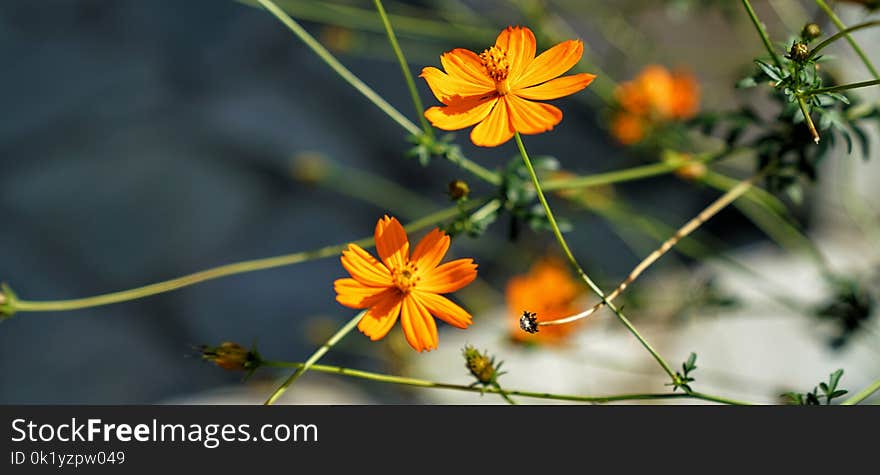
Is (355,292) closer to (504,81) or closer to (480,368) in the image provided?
(480,368)

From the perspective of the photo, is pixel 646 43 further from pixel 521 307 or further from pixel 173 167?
pixel 173 167

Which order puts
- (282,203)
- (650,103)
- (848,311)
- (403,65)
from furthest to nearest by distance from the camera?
(282,203)
(650,103)
(848,311)
(403,65)

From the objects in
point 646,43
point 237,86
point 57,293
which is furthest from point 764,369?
point 57,293

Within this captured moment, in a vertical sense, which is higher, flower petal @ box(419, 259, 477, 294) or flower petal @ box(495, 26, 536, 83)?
flower petal @ box(495, 26, 536, 83)

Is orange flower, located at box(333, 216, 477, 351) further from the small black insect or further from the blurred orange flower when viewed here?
the blurred orange flower

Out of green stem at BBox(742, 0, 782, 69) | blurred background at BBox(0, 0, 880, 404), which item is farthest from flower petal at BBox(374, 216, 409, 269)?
blurred background at BBox(0, 0, 880, 404)

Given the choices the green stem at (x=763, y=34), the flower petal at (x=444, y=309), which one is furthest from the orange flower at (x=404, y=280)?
the green stem at (x=763, y=34)

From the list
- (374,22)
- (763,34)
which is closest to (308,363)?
(763,34)
